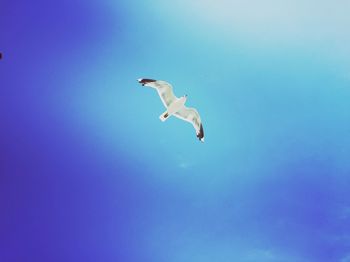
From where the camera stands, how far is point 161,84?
10.5 metres

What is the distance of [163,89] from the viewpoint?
10656 mm

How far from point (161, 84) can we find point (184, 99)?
2.48 feet

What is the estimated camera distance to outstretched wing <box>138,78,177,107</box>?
1047cm

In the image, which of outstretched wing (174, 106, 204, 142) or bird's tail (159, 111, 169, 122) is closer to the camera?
bird's tail (159, 111, 169, 122)

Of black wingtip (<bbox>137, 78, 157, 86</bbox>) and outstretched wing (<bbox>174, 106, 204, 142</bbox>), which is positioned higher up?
black wingtip (<bbox>137, 78, 157, 86</bbox>)

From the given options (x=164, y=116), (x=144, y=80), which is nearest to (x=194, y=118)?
(x=164, y=116)

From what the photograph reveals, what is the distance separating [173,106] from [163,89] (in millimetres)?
548

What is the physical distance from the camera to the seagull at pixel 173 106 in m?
10.5

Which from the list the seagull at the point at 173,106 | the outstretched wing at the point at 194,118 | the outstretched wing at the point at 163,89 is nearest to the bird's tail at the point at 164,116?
the seagull at the point at 173,106

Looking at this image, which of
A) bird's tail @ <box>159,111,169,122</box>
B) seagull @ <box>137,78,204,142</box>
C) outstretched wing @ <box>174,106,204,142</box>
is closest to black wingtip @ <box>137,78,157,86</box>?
seagull @ <box>137,78,204,142</box>

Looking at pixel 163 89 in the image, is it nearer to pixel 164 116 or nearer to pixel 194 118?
pixel 164 116

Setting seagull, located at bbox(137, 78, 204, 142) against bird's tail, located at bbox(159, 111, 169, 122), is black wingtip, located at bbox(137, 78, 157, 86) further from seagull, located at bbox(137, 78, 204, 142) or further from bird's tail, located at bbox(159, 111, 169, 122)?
bird's tail, located at bbox(159, 111, 169, 122)

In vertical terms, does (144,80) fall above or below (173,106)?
above

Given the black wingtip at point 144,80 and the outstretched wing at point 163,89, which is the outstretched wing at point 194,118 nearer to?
the outstretched wing at point 163,89
